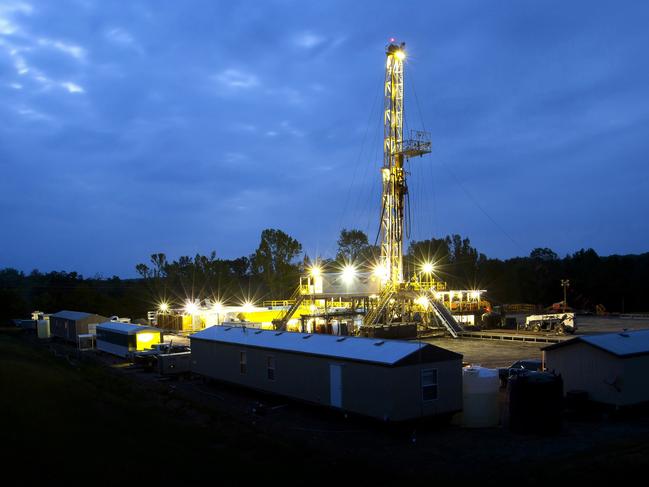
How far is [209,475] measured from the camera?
31.7 feet

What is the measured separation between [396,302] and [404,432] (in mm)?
29887

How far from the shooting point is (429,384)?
14.3m

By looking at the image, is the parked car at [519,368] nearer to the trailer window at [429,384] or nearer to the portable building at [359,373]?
the portable building at [359,373]

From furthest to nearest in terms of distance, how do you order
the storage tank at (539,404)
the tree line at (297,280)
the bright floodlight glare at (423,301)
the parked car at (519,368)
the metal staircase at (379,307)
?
the tree line at (297,280)
the bright floodlight glare at (423,301)
the metal staircase at (379,307)
the parked car at (519,368)
the storage tank at (539,404)

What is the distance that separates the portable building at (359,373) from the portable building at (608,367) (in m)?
3.73

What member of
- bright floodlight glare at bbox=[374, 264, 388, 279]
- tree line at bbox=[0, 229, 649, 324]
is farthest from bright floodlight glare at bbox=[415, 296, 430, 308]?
tree line at bbox=[0, 229, 649, 324]

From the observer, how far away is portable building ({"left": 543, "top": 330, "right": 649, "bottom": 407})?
14.9 meters

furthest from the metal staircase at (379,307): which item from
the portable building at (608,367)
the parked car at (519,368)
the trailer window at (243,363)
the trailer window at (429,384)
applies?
the trailer window at (429,384)

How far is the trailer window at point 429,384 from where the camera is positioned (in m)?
14.2

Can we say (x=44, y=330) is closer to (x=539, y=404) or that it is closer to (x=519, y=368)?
(x=519, y=368)

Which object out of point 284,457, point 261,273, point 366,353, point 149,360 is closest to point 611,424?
point 366,353

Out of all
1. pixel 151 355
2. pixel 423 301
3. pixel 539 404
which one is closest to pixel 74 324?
pixel 151 355

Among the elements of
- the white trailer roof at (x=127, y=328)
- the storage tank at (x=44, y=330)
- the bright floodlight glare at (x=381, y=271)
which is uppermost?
the bright floodlight glare at (x=381, y=271)

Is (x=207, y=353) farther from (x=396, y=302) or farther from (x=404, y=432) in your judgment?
(x=396, y=302)
